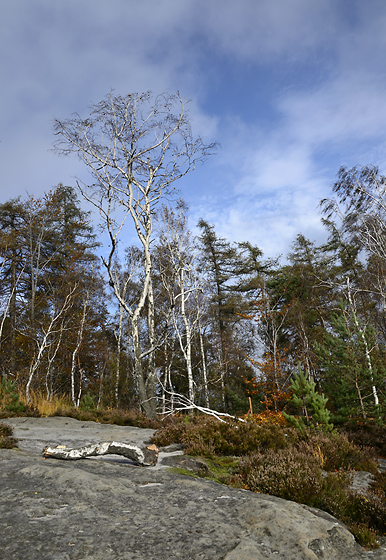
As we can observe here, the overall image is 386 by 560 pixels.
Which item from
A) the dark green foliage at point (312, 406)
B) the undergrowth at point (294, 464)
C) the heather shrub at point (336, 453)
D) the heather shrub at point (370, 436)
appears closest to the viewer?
the undergrowth at point (294, 464)

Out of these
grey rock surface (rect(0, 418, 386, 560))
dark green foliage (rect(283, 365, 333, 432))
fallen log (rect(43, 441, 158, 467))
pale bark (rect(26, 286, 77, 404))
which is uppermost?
pale bark (rect(26, 286, 77, 404))

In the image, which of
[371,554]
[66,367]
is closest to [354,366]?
[371,554]

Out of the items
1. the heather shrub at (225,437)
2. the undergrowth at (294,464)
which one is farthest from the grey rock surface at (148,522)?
the heather shrub at (225,437)

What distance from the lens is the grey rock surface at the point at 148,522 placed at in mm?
2859

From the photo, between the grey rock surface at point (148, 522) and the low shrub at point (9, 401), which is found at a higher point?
the low shrub at point (9, 401)

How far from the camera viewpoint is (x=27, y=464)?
4867mm

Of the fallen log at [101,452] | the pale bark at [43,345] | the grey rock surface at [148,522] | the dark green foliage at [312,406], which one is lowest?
the grey rock surface at [148,522]

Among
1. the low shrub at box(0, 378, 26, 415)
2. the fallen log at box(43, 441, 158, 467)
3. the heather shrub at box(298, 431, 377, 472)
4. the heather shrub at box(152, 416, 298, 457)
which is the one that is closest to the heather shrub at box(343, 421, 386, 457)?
the heather shrub at box(298, 431, 377, 472)

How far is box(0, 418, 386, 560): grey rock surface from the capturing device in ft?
9.38

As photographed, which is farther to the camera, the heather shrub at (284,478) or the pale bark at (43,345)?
the pale bark at (43,345)

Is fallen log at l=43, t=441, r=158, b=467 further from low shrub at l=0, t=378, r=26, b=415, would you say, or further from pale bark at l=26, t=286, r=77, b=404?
pale bark at l=26, t=286, r=77, b=404

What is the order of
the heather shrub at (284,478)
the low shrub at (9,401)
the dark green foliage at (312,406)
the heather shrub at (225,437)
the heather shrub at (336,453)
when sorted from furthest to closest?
the low shrub at (9,401), the dark green foliage at (312,406), the heather shrub at (225,437), the heather shrub at (336,453), the heather shrub at (284,478)

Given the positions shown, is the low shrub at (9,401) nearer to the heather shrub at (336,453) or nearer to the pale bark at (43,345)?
the pale bark at (43,345)

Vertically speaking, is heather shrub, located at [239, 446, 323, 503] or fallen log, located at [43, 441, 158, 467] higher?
fallen log, located at [43, 441, 158, 467]
